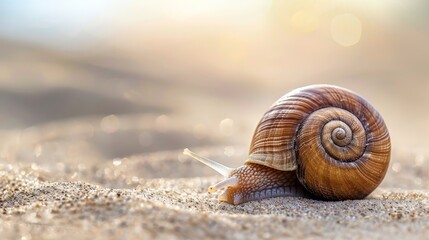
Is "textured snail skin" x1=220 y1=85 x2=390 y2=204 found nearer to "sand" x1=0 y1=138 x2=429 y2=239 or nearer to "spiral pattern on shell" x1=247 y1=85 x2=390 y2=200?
"spiral pattern on shell" x1=247 y1=85 x2=390 y2=200

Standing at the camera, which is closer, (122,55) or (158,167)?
(158,167)

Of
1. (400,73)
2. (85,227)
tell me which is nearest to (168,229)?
(85,227)

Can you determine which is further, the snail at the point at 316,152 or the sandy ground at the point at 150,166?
the snail at the point at 316,152

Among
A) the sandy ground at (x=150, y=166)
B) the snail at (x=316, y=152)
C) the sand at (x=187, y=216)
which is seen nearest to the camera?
the sand at (x=187, y=216)

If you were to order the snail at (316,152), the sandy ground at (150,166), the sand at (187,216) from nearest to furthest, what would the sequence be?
1. the sand at (187,216)
2. the sandy ground at (150,166)
3. the snail at (316,152)

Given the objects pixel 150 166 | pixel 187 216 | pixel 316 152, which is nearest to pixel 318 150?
pixel 316 152

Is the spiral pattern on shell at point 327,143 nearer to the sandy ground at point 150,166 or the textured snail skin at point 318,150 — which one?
the textured snail skin at point 318,150

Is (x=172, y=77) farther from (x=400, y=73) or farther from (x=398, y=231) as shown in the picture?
(x=398, y=231)

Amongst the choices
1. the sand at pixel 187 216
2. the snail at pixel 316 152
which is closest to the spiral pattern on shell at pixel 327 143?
the snail at pixel 316 152

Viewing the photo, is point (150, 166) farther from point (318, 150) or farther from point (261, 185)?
point (318, 150)

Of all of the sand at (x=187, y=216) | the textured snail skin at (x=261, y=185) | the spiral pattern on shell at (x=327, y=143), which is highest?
the spiral pattern on shell at (x=327, y=143)
